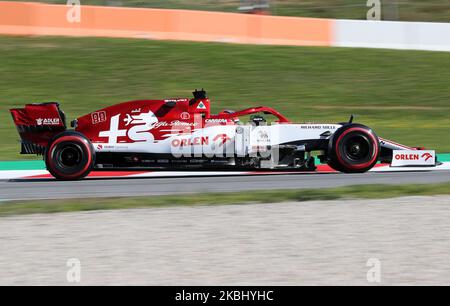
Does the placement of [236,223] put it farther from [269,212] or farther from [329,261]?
[329,261]

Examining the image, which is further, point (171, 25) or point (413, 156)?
point (171, 25)

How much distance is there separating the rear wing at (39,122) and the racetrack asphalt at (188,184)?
23.2 inches

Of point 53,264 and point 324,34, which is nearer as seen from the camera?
point 53,264

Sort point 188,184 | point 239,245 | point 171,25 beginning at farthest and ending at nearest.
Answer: point 171,25 < point 188,184 < point 239,245

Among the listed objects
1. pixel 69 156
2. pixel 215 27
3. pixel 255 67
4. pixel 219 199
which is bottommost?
pixel 219 199

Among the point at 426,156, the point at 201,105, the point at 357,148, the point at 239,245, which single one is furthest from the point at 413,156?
the point at 239,245

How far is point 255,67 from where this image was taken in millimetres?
21859

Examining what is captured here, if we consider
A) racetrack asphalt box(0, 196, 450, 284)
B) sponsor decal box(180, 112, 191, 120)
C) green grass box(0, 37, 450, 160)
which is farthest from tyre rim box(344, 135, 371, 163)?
green grass box(0, 37, 450, 160)

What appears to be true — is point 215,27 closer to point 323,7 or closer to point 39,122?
point 323,7

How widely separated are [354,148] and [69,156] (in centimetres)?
394

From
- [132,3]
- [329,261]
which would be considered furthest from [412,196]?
[132,3]

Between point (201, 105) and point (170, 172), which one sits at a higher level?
point (201, 105)
